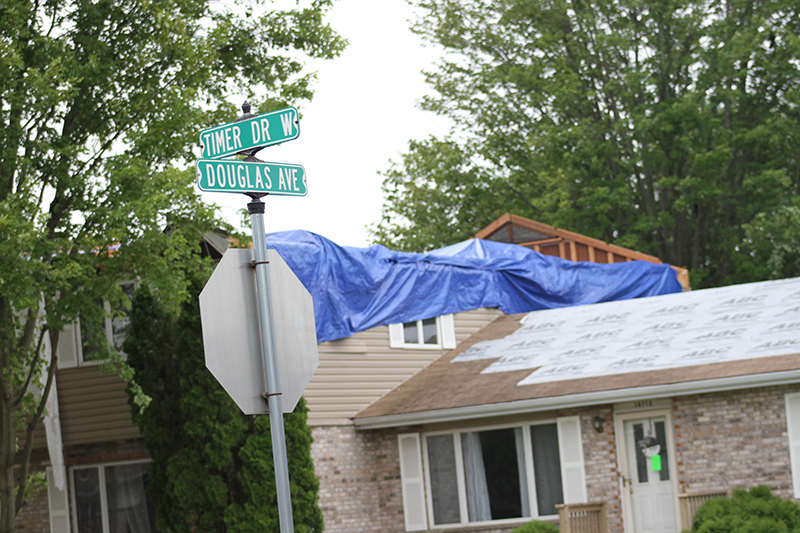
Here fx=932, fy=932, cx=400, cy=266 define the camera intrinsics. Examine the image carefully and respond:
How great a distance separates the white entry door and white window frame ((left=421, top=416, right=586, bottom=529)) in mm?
787

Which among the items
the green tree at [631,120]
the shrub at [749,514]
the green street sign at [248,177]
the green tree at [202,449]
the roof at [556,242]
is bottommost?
the shrub at [749,514]

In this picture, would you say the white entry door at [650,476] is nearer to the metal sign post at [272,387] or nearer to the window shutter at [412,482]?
the window shutter at [412,482]

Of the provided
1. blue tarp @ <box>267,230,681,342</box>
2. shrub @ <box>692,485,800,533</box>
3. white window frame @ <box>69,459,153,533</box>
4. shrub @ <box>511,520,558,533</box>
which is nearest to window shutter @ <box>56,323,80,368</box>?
white window frame @ <box>69,459,153,533</box>

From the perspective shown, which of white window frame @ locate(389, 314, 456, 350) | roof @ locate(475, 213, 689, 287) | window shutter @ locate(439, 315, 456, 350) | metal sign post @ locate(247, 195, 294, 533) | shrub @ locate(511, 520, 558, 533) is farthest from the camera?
roof @ locate(475, 213, 689, 287)

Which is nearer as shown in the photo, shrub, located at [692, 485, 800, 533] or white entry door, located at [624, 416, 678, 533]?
shrub, located at [692, 485, 800, 533]

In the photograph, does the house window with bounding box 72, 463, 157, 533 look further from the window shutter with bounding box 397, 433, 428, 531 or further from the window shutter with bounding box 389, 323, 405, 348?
the window shutter with bounding box 389, 323, 405, 348

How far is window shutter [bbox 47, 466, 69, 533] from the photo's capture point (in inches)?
615

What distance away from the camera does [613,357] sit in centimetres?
1571

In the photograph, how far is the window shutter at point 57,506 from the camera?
15.6 m

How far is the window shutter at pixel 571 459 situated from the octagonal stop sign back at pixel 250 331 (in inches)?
418

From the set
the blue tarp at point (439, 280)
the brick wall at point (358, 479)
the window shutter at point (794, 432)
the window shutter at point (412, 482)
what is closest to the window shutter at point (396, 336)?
the blue tarp at point (439, 280)

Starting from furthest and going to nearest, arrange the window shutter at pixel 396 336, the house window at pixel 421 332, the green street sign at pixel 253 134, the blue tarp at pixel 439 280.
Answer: the house window at pixel 421 332 → the window shutter at pixel 396 336 → the blue tarp at pixel 439 280 → the green street sign at pixel 253 134

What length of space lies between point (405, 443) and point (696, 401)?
→ 16.0 feet

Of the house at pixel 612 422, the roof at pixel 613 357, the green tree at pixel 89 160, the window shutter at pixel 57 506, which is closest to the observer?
the green tree at pixel 89 160
